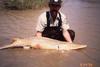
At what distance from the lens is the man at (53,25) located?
757 cm

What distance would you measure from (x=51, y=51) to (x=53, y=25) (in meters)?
0.61

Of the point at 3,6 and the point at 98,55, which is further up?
the point at 3,6

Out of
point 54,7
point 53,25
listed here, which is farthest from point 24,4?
point 54,7

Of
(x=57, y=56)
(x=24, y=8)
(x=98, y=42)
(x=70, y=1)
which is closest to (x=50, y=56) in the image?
(x=57, y=56)

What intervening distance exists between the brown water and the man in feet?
1.36

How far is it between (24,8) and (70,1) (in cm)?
411

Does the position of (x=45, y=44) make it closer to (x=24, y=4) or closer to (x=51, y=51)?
(x=51, y=51)

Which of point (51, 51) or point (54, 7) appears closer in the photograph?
point (54, 7)

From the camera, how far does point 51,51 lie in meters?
7.78

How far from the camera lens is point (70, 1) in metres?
18.7

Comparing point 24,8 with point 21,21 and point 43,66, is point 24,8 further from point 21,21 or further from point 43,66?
point 43,66

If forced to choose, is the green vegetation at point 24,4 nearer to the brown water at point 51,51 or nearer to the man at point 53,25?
the brown water at point 51,51

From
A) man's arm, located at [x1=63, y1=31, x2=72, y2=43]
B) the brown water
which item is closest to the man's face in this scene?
man's arm, located at [x1=63, y1=31, x2=72, y2=43]

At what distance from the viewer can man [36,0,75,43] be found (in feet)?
24.9
